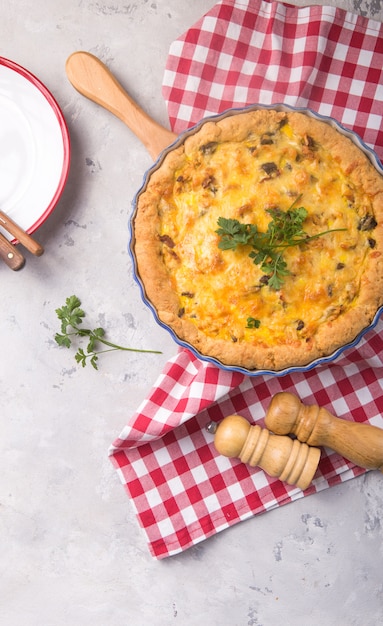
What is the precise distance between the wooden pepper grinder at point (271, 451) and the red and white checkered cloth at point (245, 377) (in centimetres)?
19

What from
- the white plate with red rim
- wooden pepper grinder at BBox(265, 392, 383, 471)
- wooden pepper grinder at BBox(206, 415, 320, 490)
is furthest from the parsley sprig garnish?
the white plate with red rim

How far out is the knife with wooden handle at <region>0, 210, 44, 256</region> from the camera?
2.85 metres

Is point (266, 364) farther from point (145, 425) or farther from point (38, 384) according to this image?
point (38, 384)

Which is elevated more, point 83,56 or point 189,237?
point 83,56

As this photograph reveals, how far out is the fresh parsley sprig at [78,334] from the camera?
118 inches

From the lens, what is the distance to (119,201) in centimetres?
306

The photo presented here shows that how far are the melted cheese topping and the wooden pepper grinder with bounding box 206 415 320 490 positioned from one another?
0.43m

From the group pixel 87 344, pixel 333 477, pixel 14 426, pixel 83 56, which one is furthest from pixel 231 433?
pixel 83 56

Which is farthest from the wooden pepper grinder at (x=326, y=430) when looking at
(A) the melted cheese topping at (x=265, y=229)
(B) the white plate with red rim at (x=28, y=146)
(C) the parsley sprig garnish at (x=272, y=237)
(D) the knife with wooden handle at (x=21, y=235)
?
(B) the white plate with red rim at (x=28, y=146)

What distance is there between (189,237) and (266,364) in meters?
0.60

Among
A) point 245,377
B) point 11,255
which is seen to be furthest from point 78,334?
point 245,377

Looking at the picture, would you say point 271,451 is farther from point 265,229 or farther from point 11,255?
point 11,255

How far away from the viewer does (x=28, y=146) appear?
3008mm

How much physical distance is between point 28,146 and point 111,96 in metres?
0.45
